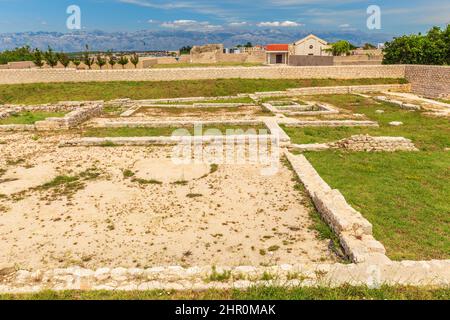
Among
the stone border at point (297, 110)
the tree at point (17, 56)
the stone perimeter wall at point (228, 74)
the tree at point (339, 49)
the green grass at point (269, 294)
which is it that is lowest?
the green grass at point (269, 294)

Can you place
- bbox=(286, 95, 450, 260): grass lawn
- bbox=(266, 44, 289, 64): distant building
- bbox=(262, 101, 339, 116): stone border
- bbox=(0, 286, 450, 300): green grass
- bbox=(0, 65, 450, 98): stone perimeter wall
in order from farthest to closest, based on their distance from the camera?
bbox=(266, 44, 289, 64): distant building < bbox=(0, 65, 450, 98): stone perimeter wall < bbox=(262, 101, 339, 116): stone border < bbox=(286, 95, 450, 260): grass lawn < bbox=(0, 286, 450, 300): green grass

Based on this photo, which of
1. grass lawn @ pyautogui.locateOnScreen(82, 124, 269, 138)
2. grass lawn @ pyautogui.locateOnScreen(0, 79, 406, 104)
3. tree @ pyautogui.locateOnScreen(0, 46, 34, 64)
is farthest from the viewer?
tree @ pyautogui.locateOnScreen(0, 46, 34, 64)

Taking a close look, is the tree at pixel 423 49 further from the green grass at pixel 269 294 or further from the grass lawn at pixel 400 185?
the green grass at pixel 269 294

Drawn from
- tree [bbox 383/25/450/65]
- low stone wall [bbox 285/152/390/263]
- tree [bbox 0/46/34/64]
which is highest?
tree [bbox 0/46/34/64]

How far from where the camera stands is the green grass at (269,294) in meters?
4.39

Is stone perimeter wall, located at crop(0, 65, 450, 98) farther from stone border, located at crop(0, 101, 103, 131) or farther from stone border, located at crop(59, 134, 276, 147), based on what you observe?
stone border, located at crop(59, 134, 276, 147)

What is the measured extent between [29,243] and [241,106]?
61.0 feet

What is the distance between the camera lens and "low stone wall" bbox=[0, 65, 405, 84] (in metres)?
32.7

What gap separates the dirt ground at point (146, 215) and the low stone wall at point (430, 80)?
Answer: 81.1 ft

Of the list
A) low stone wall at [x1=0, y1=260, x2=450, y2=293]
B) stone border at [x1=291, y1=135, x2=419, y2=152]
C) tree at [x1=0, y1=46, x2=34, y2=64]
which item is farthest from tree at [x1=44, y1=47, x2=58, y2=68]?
low stone wall at [x1=0, y1=260, x2=450, y2=293]

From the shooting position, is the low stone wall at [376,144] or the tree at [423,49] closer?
the low stone wall at [376,144]

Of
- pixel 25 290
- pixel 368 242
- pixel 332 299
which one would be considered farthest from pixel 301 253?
pixel 25 290

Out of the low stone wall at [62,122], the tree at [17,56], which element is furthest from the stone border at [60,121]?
the tree at [17,56]

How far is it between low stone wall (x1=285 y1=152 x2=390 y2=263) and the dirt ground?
1.20 feet
